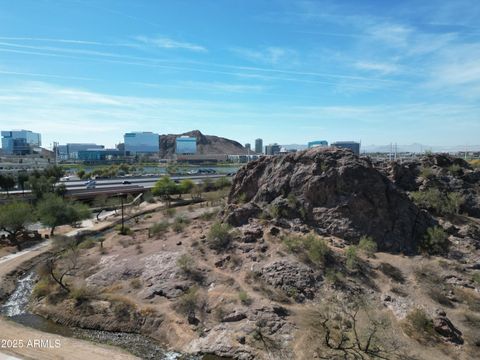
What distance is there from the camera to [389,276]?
33.0 meters

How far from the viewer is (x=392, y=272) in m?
33.4

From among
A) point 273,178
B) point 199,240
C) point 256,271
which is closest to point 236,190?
point 273,178

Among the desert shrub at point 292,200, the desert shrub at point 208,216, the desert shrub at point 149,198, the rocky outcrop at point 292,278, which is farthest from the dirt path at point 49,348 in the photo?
the desert shrub at point 149,198

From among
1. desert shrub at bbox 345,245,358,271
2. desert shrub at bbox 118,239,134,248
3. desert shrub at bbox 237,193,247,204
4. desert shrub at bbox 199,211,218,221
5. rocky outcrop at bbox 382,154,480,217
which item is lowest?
desert shrub at bbox 118,239,134,248

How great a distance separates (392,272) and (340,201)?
10.2 metres

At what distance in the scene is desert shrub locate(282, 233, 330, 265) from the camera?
112 ft

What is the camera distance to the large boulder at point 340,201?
39375 millimetres

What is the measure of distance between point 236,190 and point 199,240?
41.8 feet

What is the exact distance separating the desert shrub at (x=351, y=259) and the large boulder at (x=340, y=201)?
4418mm

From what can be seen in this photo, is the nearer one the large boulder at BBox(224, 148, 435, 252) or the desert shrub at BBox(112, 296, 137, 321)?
the desert shrub at BBox(112, 296, 137, 321)

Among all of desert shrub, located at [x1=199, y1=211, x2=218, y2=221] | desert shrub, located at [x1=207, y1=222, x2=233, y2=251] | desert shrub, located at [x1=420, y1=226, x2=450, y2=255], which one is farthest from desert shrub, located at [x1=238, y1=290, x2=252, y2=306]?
desert shrub, located at [x1=199, y1=211, x2=218, y2=221]

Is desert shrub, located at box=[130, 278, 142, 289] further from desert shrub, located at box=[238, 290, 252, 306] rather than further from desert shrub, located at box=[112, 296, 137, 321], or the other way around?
desert shrub, located at box=[238, 290, 252, 306]

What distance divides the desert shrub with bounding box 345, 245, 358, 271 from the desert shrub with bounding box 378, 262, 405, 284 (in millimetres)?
2351

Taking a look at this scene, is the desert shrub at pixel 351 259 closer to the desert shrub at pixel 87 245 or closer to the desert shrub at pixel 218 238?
the desert shrub at pixel 218 238
